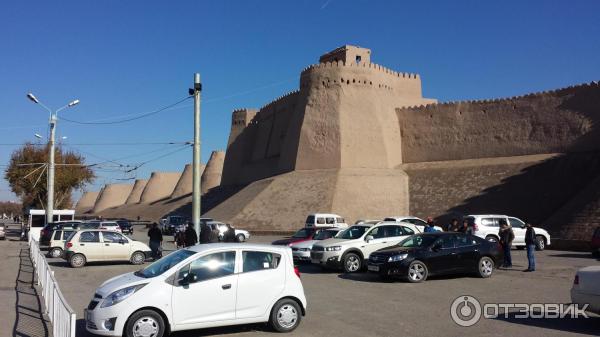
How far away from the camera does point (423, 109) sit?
1805 inches

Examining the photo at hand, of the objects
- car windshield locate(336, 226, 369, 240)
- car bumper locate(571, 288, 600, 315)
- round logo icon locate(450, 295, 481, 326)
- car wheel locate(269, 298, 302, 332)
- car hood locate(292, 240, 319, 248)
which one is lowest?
round logo icon locate(450, 295, 481, 326)

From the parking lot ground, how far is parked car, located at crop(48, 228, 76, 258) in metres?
4.22

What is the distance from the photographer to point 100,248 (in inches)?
758

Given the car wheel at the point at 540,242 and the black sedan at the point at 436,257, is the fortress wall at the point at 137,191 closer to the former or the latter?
the car wheel at the point at 540,242

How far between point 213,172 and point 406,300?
236 feet

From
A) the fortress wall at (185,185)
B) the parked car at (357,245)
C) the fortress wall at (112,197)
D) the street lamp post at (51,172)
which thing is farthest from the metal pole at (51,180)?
the fortress wall at (112,197)

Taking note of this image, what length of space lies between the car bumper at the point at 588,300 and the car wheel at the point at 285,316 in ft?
14.6

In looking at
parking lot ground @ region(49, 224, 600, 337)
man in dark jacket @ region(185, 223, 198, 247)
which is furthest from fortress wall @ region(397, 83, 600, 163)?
man in dark jacket @ region(185, 223, 198, 247)

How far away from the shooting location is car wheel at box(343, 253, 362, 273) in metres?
16.0

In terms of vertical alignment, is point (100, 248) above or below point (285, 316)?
above

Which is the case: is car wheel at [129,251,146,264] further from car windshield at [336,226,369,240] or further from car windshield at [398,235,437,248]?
car windshield at [398,235,437,248]

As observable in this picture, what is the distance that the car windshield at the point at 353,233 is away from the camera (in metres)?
16.8

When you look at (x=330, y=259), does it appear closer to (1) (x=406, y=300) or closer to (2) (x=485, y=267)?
(2) (x=485, y=267)

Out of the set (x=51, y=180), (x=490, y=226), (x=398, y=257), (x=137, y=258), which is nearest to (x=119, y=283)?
(x=398, y=257)
